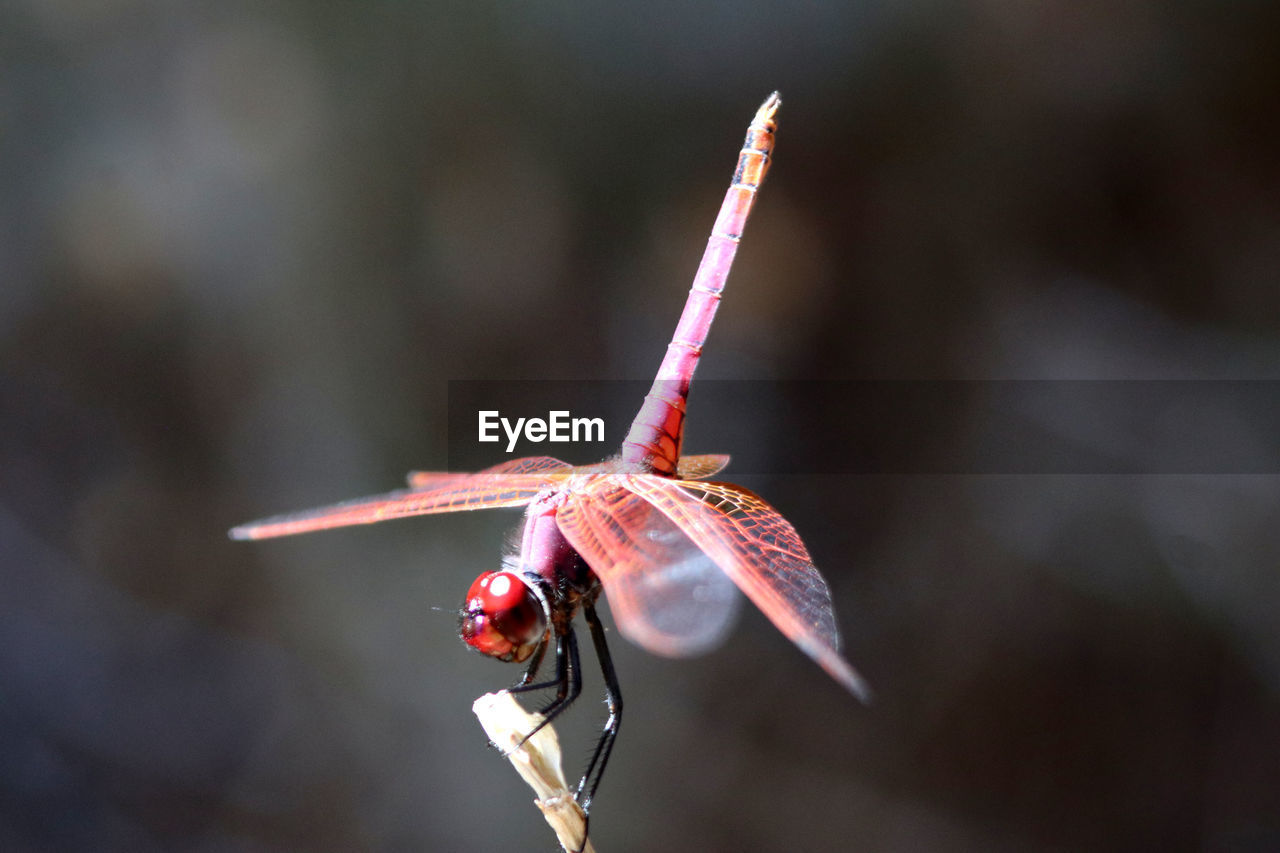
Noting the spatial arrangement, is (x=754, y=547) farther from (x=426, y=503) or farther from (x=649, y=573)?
(x=426, y=503)

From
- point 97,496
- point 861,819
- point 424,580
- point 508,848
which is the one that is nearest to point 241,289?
point 97,496

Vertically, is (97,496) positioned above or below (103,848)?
above

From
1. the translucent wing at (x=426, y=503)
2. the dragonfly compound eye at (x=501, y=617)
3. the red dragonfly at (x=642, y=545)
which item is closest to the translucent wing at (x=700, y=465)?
the red dragonfly at (x=642, y=545)

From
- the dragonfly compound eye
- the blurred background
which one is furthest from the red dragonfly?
the blurred background

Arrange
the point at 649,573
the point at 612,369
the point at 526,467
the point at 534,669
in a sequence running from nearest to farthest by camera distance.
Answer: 1. the point at 649,573
2. the point at 534,669
3. the point at 526,467
4. the point at 612,369

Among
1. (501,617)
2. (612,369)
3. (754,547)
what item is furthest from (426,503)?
(612,369)

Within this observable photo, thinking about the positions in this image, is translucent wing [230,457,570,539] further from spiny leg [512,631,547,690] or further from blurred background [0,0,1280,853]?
blurred background [0,0,1280,853]

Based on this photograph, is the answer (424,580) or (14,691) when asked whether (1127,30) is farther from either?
(14,691)
